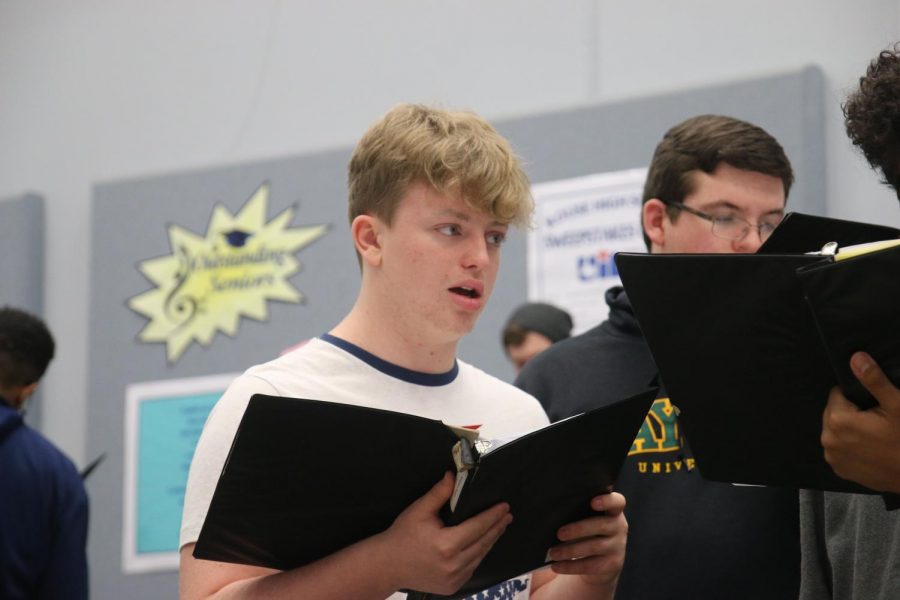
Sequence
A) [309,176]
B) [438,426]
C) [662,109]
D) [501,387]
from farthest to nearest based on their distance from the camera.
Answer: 1. [309,176]
2. [662,109]
3. [501,387]
4. [438,426]

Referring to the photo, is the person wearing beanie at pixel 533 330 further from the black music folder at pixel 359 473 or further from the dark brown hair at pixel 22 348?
the black music folder at pixel 359 473

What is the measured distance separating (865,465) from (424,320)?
738 mm

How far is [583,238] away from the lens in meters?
3.97

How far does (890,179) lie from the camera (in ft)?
4.98

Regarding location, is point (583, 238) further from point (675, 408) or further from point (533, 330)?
point (675, 408)

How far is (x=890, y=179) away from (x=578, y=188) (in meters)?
2.50

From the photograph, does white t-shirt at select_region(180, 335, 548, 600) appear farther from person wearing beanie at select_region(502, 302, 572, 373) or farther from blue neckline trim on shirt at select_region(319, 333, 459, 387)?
person wearing beanie at select_region(502, 302, 572, 373)

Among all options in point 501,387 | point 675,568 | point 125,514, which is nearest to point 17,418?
point 125,514

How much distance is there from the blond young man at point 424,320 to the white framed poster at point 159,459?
8.65 feet

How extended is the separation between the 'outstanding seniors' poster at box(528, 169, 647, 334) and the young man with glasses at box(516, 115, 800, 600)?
140cm

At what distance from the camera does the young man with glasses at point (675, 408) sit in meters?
2.07

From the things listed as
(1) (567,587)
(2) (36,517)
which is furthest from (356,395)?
(2) (36,517)

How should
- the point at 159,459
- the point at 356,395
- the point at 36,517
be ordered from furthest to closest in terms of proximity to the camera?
the point at 159,459 → the point at 36,517 → the point at 356,395

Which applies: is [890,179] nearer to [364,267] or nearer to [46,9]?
[364,267]
